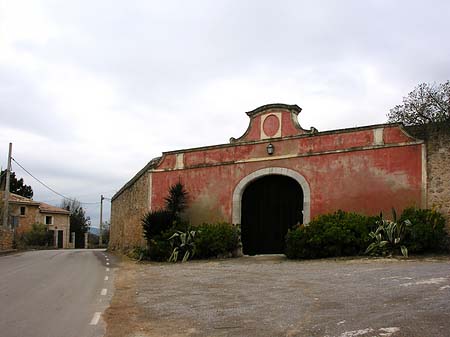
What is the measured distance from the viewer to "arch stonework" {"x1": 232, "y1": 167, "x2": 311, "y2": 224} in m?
20.5

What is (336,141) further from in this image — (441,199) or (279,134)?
(441,199)

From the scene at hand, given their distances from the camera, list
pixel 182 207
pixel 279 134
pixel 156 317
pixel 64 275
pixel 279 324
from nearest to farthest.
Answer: pixel 279 324 < pixel 156 317 < pixel 64 275 < pixel 279 134 < pixel 182 207

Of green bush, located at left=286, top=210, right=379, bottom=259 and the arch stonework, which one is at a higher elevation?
the arch stonework

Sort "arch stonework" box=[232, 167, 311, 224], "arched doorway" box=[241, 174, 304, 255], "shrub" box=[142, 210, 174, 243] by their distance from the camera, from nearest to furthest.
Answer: "arch stonework" box=[232, 167, 311, 224] → "arched doorway" box=[241, 174, 304, 255] → "shrub" box=[142, 210, 174, 243]

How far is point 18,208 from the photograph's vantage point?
Answer: 54.3 metres

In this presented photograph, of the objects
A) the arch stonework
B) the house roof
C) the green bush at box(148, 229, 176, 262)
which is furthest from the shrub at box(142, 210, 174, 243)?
the house roof

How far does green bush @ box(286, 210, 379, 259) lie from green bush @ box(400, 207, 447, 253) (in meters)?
1.28

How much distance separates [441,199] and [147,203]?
1426 centimetres

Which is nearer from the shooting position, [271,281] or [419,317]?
[419,317]

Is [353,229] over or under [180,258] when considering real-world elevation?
over

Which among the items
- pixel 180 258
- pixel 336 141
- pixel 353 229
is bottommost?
pixel 180 258

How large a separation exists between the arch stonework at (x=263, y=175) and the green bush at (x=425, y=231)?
4.16 meters

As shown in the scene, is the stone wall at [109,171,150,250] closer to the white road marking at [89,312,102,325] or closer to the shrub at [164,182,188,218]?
the shrub at [164,182,188,218]

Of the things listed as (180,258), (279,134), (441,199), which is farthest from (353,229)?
(180,258)
